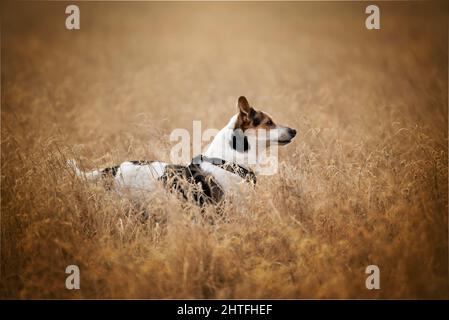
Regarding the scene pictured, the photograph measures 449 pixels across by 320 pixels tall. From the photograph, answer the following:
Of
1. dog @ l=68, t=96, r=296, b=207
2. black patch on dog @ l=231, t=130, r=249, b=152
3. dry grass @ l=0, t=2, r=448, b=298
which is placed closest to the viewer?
dry grass @ l=0, t=2, r=448, b=298

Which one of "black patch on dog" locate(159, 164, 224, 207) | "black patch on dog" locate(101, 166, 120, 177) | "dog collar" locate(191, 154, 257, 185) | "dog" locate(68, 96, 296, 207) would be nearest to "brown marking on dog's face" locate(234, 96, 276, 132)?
"dog" locate(68, 96, 296, 207)

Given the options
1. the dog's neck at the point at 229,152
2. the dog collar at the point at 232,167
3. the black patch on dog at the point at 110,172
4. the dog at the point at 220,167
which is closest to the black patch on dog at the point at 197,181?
the dog at the point at 220,167

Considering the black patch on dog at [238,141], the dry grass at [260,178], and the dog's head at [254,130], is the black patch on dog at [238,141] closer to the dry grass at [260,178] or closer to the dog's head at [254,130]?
the dog's head at [254,130]

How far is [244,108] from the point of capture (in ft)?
16.6

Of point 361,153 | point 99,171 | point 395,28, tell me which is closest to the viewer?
point 99,171

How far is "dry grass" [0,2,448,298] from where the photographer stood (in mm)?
3873

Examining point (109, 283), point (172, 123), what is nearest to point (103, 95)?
point (172, 123)

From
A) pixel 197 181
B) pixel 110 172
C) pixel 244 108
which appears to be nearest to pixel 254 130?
pixel 244 108

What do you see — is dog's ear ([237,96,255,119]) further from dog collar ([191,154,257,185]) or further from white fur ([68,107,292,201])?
dog collar ([191,154,257,185])

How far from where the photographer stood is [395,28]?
45.9 feet

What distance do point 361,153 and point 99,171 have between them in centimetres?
311

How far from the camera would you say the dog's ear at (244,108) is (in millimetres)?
5000

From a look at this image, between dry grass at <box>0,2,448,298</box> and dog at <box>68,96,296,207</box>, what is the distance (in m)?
0.21
